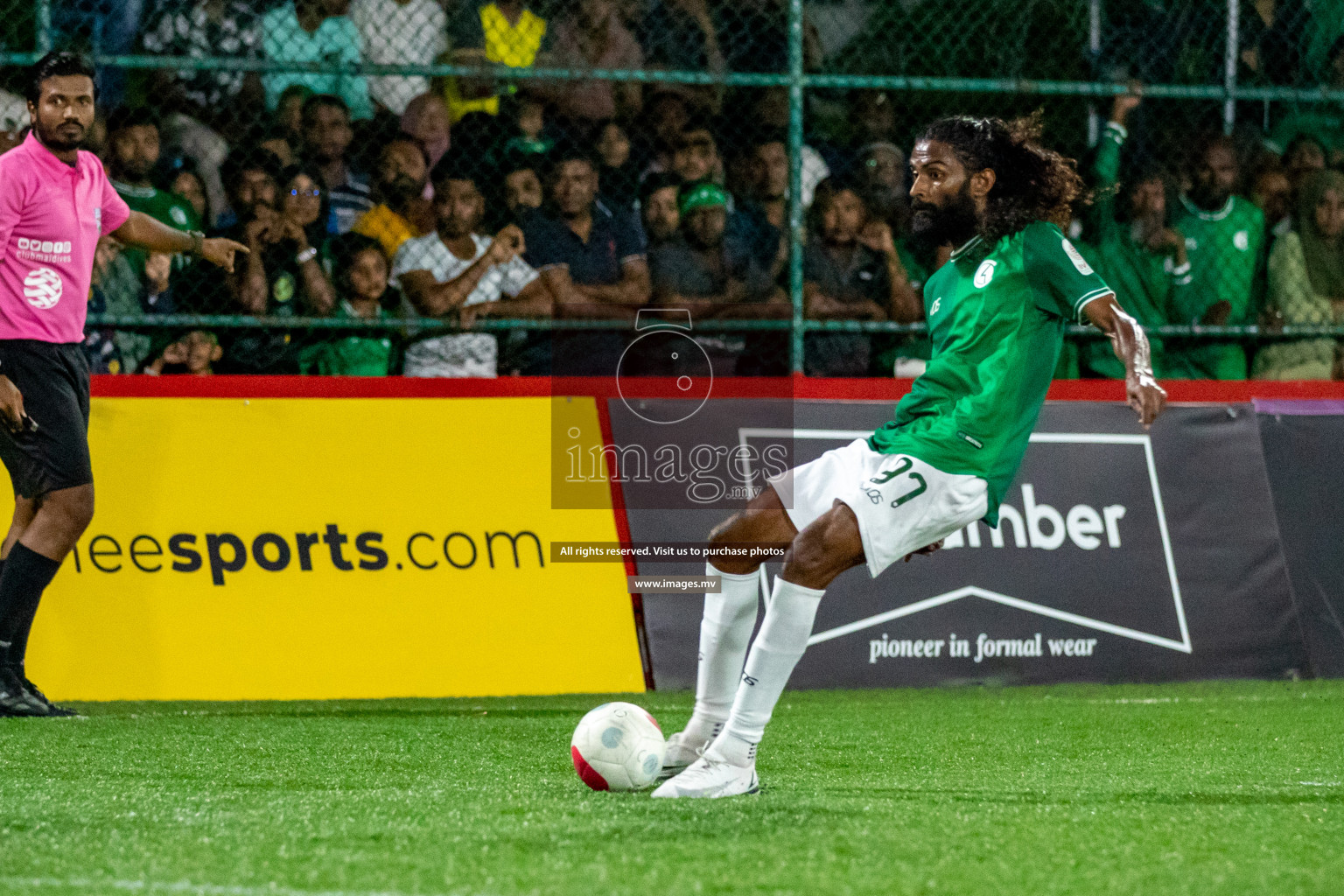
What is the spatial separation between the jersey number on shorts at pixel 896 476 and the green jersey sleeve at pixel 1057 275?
23.5 inches

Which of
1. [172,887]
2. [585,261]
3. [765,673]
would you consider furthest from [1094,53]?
[172,887]

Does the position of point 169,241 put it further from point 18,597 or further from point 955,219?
point 955,219

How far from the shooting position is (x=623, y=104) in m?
8.51

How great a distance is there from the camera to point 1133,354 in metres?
4.15

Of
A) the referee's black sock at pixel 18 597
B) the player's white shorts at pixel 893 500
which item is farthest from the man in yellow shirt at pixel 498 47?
the player's white shorts at pixel 893 500

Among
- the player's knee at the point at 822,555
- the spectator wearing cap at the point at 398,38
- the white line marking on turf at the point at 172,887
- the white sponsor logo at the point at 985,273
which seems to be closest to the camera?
the white line marking on turf at the point at 172,887

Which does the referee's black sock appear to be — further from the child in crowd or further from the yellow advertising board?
the child in crowd

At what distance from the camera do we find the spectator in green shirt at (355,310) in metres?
7.79

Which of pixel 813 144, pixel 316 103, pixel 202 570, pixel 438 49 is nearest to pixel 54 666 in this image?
pixel 202 570

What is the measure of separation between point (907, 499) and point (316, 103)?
4775 millimetres

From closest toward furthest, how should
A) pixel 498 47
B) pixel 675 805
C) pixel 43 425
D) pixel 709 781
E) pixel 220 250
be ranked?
pixel 675 805, pixel 709 781, pixel 43 425, pixel 220 250, pixel 498 47

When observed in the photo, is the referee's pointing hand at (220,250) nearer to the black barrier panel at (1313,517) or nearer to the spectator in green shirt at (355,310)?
the spectator in green shirt at (355,310)

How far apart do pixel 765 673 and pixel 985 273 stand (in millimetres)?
1280

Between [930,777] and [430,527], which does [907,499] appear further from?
[430,527]
